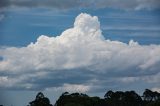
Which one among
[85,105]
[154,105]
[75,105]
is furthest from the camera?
[85,105]

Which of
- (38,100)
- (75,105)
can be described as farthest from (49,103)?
(75,105)

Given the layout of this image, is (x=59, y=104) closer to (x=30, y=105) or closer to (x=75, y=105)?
(x=30, y=105)

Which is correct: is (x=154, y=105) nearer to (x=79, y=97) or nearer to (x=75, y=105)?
(x=75, y=105)

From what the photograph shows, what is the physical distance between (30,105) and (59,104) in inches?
488

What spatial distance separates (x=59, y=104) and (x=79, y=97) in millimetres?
9274

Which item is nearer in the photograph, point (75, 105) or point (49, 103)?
point (75, 105)

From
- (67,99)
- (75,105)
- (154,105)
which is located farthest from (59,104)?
(154,105)

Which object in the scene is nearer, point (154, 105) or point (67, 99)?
point (154, 105)

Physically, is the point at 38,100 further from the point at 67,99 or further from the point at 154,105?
the point at 154,105

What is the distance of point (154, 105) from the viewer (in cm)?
15375

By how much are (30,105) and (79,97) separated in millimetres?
21167

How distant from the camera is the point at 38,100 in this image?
19475 centimetres

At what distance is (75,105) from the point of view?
169125 millimetres

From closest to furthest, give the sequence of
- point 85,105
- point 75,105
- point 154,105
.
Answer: point 154,105
point 75,105
point 85,105
